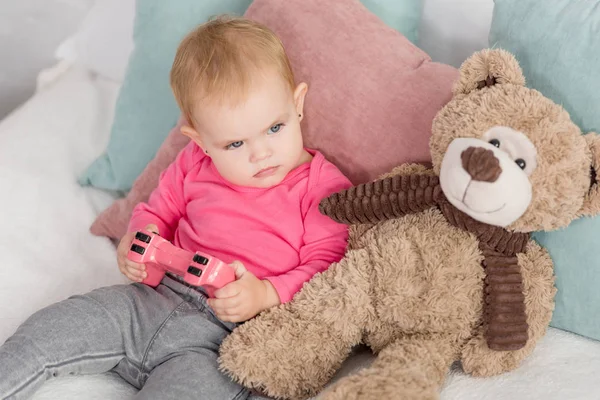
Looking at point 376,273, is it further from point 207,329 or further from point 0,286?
point 0,286

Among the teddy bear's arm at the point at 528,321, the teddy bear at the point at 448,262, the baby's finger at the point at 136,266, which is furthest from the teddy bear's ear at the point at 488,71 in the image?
the baby's finger at the point at 136,266

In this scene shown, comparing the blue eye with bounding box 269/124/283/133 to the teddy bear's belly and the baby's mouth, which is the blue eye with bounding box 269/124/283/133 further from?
the teddy bear's belly

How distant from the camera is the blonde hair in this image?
3.32ft

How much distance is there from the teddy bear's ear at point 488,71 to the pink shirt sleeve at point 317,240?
10.8 inches

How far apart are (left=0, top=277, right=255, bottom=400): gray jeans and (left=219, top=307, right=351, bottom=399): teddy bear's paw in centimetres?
4


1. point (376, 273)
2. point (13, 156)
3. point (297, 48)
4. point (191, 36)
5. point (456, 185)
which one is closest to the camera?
point (456, 185)

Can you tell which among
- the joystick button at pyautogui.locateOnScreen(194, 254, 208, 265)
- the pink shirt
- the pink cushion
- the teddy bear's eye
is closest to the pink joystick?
the joystick button at pyautogui.locateOnScreen(194, 254, 208, 265)

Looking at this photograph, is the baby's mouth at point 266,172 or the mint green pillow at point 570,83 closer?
the mint green pillow at point 570,83

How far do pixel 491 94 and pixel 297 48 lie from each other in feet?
1.42

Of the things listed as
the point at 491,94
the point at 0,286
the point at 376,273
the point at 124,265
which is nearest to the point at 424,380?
the point at 376,273

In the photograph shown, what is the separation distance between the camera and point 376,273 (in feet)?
3.16

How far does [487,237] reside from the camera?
906 mm

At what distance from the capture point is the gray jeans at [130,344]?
95 centimetres

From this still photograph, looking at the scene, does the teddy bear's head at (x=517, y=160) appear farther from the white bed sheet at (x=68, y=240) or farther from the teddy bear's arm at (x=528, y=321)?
the white bed sheet at (x=68, y=240)
